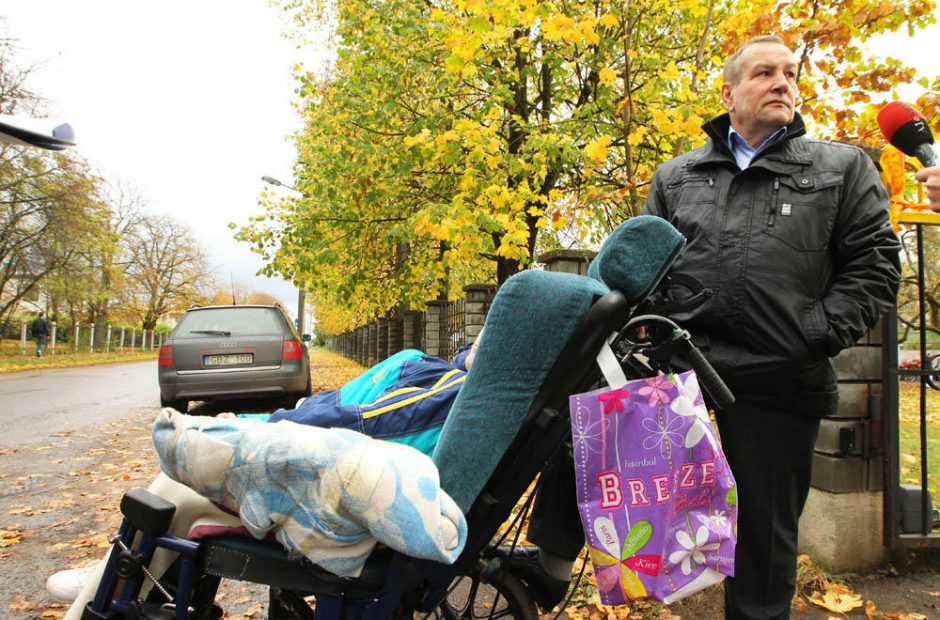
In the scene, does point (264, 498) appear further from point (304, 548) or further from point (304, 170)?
point (304, 170)

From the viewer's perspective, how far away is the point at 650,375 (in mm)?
1598

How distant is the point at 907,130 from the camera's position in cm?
205

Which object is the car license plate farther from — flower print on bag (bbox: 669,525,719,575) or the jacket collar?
flower print on bag (bbox: 669,525,719,575)

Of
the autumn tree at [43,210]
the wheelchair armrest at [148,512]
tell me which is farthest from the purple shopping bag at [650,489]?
the autumn tree at [43,210]

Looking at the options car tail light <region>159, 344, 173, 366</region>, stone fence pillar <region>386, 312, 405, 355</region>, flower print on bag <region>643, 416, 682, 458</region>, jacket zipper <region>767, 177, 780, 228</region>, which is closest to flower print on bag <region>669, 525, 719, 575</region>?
flower print on bag <region>643, 416, 682, 458</region>

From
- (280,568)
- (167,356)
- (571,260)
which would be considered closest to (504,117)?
(571,260)

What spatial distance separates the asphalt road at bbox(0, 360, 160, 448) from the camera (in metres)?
7.49

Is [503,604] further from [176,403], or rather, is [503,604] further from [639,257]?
[176,403]

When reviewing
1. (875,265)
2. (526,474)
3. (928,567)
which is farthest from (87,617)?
(928,567)

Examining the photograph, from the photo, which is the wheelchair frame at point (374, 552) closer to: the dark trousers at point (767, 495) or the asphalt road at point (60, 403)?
the dark trousers at point (767, 495)

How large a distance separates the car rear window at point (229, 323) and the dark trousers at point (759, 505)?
7182mm

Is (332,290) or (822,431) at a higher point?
(332,290)

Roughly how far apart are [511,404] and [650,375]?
39 cm

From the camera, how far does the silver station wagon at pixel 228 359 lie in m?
8.00
